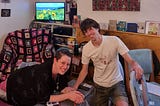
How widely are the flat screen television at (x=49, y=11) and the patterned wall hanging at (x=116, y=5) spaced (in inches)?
33.6

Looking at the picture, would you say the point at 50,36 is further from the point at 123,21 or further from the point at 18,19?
the point at 123,21

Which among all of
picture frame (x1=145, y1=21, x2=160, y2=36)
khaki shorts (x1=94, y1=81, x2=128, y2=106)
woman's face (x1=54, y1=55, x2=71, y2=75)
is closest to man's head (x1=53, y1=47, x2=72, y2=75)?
woman's face (x1=54, y1=55, x2=71, y2=75)

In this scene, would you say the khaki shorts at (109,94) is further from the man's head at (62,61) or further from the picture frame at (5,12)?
the picture frame at (5,12)

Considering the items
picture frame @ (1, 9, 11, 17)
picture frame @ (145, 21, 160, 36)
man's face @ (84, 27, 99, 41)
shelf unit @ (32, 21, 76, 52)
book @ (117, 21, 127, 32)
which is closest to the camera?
man's face @ (84, 27, 99, 41)

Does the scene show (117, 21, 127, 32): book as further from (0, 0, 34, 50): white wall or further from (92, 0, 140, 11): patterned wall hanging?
(0, 0, 34, 50): white wall

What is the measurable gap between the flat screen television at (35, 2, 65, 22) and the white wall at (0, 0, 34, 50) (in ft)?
0.79

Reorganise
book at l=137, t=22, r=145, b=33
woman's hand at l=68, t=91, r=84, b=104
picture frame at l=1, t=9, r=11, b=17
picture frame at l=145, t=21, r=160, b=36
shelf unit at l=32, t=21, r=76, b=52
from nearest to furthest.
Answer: woman's hand at l=68, t=91, r=84, b=104
picture frame at l=145, t=21, r=160, b=36
book at l=137, t=22, r=145, b=33
shelf unit at l=32, t=21, r=76, b=52
picture frame at l=1, t=9, r=11, b=17

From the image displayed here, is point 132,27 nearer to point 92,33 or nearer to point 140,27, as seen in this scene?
point 140,27

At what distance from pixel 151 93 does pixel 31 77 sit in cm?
126

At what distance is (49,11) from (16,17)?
67 cm

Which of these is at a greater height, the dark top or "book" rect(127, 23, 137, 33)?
"book" rect(127, 23, 137, 33)

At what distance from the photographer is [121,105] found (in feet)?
6.82

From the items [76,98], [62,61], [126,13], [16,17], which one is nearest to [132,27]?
[126,13]

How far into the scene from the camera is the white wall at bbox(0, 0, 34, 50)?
417 centimetres
